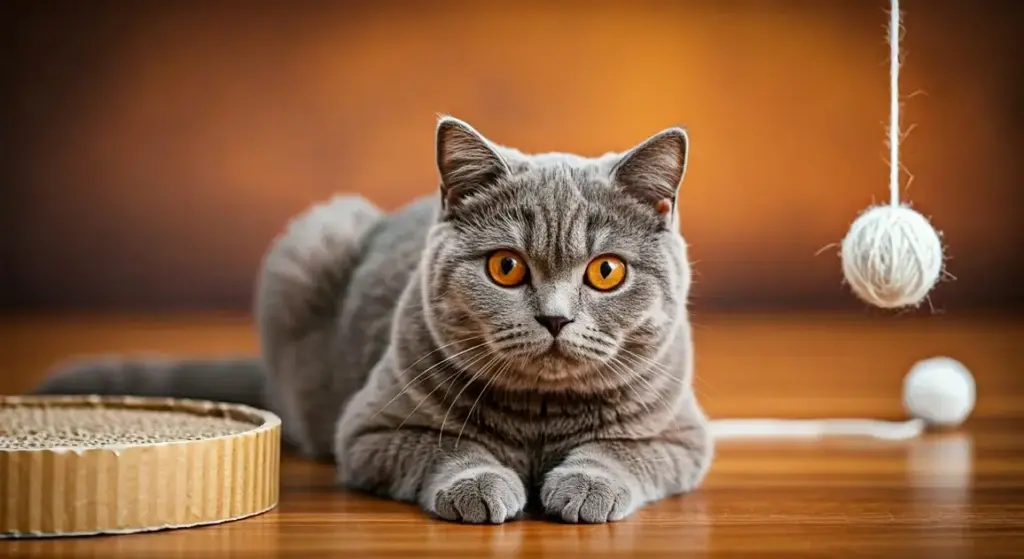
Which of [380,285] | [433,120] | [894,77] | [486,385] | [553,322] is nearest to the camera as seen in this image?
[553,322]

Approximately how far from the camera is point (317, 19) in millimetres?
5180

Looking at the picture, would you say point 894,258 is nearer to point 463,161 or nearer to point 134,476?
point 463,161

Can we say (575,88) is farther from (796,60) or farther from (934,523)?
(934,523)

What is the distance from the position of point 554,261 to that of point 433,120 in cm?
371

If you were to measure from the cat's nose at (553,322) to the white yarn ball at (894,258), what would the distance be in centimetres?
60

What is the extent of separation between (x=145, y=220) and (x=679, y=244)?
383cm

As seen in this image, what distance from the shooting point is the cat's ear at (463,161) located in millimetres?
1701

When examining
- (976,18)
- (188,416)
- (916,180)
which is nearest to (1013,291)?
(916,180)

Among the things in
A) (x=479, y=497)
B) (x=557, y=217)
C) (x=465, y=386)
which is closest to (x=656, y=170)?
(x=557, y=217)

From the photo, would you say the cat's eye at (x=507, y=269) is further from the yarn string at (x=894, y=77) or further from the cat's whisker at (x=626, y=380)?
the yarn string at (x=894, y=77)

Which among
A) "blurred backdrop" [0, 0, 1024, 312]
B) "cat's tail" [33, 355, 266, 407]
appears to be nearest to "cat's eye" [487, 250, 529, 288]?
"cat's tail" [33, 355, 266, 407]

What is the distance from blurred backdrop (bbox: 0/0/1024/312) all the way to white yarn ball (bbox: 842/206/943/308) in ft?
10.1

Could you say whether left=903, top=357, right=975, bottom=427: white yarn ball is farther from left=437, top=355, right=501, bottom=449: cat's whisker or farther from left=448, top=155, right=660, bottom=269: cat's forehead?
left=437, top=355, right=501, bottom=449: cat's whisker

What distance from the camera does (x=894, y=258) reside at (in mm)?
1940
